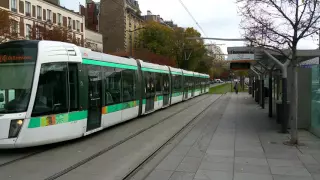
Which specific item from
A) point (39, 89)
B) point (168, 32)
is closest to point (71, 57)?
point (39, 89)

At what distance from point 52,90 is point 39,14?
4588cm

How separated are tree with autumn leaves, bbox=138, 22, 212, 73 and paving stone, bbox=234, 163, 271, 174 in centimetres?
5432

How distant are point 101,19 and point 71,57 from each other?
226 ft

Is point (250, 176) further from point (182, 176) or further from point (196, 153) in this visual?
point (196, 153)

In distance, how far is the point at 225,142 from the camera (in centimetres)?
1042

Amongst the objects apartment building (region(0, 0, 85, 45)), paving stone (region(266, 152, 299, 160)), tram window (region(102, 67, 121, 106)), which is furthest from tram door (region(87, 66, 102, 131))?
apartment building (region(0, 0, 85, 45))

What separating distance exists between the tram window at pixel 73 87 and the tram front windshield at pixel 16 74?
117cm

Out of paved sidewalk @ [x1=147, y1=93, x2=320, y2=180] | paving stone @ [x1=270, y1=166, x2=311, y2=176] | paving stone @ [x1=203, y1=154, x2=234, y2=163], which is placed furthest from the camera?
paving stone @ [x1=203, y1=154, x2=234, y2=163]

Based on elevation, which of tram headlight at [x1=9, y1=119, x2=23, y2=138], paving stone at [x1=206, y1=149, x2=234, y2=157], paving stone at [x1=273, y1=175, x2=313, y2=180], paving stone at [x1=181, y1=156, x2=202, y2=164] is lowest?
paving stone at [x1=273, y1=175, x2=313, y2=180]

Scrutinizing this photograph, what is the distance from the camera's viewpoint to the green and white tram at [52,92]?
27.9ft

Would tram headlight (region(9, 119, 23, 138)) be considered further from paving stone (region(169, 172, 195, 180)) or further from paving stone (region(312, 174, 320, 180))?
paving stone (region(312, 174, 320, 180))

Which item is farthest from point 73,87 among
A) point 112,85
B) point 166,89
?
point 166,89

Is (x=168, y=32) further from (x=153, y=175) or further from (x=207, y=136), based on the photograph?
(x=153, y=175)

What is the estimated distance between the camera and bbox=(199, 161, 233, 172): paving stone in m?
7.25
